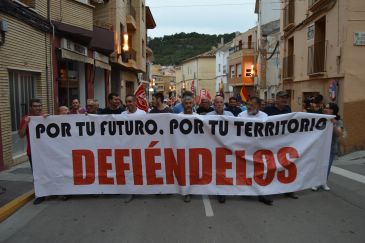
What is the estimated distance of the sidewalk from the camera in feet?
21.6

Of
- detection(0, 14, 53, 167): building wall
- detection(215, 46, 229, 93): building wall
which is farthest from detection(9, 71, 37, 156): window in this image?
detection(215, 46, 229, 93): building wall

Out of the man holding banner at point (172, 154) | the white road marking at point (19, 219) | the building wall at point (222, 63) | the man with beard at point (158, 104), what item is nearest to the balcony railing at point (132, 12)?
the man with beard at point (158, 104)

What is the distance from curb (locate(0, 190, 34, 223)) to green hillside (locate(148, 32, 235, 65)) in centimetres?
10255

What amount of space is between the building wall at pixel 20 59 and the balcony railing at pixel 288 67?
1240 cm

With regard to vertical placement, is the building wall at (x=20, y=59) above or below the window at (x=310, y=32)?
below

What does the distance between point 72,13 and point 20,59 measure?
464cm

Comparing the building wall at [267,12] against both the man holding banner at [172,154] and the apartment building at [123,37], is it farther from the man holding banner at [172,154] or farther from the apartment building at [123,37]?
the man holding banner at [172,154]

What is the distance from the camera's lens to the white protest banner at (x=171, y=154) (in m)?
7.16

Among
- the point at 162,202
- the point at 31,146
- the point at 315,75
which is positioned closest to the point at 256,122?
the point at 162,202

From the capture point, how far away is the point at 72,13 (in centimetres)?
1493

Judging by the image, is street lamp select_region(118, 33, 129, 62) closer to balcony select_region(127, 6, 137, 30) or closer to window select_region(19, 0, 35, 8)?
balcony select_region(127, 6, 137, 30)

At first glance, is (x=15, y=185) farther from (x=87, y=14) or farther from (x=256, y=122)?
(x=87, y=14)

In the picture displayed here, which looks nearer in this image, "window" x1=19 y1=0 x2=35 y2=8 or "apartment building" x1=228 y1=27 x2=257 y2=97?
"window" x1=19 y1=0 x2=35 y2=8

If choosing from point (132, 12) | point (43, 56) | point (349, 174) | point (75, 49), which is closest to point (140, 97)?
point (43, 56)
